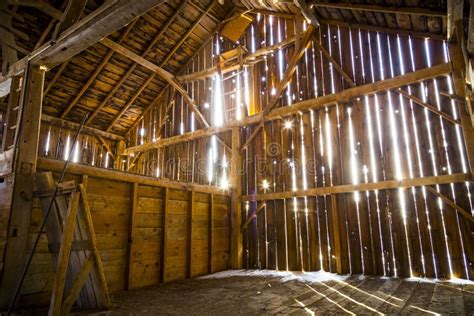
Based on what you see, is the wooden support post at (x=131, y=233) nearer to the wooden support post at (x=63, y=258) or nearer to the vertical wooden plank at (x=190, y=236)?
the vertical wooden plank at (x=190, y=236)

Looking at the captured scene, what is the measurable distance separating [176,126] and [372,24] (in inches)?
234

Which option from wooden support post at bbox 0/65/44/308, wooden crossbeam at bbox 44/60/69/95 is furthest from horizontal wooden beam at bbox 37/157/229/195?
wooden crossbeam at bbox 44/60/69/95

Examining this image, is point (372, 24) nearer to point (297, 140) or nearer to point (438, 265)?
point (297, 140)

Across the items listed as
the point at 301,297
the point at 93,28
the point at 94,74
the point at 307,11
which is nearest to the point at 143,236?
the point at 301,297

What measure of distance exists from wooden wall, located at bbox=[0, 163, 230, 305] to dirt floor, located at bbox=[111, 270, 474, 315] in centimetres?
34

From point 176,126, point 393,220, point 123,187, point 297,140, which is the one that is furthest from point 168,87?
point 393,220

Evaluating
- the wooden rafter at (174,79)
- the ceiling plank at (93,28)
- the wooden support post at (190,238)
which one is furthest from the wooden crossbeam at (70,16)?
the wooden rafter at (174,79)

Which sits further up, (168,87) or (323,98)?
(168,87)

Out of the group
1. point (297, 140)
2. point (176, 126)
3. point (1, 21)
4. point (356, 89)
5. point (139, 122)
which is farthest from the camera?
point (139, 122)

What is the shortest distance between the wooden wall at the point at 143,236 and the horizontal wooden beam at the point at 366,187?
1.36 meters

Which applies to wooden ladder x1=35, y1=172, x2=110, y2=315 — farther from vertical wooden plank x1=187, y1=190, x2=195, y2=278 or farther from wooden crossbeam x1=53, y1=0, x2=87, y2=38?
vertical wooden plank x1=187, y1=190, x2=195, y2=278

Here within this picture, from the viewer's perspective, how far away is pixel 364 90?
6.04 metres

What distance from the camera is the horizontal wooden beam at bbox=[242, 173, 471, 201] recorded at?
16.4 feet

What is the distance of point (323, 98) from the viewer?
21.4 feet
